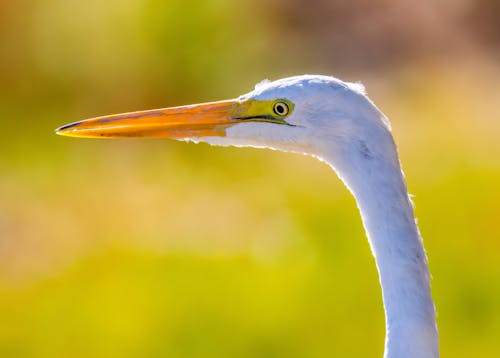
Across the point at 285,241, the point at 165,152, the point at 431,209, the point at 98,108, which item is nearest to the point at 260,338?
the point at 285,241

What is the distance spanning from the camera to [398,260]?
355cm

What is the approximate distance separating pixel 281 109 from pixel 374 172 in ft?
1.41

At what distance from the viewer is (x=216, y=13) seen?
1228cm

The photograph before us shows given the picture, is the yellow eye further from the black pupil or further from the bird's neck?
the bird's neck

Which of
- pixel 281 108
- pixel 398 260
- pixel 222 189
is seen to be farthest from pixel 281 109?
pixel 222 189

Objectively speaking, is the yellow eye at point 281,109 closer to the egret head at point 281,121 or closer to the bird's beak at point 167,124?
the egret head at point 281,121

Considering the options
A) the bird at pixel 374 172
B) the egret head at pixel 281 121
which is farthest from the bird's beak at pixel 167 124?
the bird at pixel 374 172

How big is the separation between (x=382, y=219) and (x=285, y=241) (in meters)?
5.10

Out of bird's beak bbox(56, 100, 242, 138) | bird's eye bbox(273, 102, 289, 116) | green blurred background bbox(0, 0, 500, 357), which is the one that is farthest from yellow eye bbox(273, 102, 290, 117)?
green blurred background bbox(0, 0, 500, 357)

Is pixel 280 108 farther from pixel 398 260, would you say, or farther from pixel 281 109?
pixel 398 260

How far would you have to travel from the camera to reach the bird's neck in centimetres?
354

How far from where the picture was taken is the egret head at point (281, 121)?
3623 mm

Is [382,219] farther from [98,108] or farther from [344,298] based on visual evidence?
[98,108]

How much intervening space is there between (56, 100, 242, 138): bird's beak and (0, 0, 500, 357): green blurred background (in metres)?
3.56
